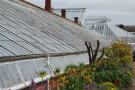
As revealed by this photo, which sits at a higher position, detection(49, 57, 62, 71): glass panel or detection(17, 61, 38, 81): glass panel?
detection(17, 61, 38, 81): glass panel

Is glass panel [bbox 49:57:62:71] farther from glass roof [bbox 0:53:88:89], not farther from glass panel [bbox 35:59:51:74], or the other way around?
glass panel [bbox 35:59:51:74]

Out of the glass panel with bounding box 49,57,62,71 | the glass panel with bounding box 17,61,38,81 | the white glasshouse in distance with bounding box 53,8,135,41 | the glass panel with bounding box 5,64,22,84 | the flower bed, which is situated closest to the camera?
the glass panel with bounding box 5,64,22,84

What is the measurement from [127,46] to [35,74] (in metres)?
13.6

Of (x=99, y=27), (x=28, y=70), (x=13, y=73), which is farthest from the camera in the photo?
(x=99, y=27)

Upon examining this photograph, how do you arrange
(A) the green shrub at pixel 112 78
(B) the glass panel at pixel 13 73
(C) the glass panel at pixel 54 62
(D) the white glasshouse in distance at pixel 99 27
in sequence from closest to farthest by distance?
(B) the glass panel at pixel 13 73, (C) the glass panel at pixel 54 62, (A) the green shrub at pixel 112 78, (D) the white glasshouse in distance at pixel 99 27

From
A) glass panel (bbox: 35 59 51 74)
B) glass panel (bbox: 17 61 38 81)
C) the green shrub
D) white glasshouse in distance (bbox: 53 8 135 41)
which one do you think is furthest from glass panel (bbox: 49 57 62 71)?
white glasshouse in distance (bbox: 53 8 135 41)

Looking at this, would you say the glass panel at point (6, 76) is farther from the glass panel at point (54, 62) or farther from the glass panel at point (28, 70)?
the glass panel at point (54, 62)

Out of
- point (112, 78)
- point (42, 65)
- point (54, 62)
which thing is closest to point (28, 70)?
point (42, 65)

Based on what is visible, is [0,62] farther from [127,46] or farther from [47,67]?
[127,46]

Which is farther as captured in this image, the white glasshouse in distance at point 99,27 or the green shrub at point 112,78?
the white glasshouse in distance at point 99,27

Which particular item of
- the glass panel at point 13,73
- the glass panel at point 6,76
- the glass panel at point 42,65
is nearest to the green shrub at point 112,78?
the glass panel at point 42,65

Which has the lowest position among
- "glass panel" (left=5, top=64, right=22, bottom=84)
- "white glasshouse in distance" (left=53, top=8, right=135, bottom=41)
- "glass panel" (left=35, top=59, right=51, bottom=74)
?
"white glasshouse in distance" (left=53, top=8, right=135, bottom=41)

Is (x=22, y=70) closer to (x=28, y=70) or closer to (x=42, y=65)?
(x=28, y=70)

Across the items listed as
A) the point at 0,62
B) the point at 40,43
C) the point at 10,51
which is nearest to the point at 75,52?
the point at 40,43
